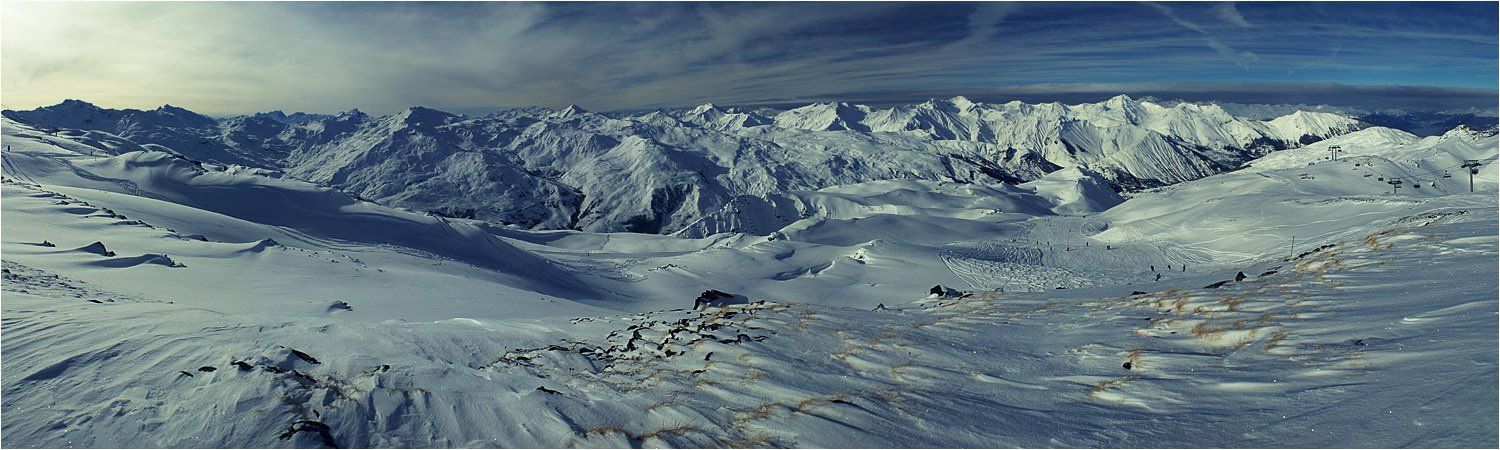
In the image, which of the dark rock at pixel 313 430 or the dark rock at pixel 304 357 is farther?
the dark rock at pixel 304 357

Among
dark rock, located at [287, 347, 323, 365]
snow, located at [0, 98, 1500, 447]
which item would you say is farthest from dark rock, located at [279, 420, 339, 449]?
dark rock, located at [287, 347, 323, 365]

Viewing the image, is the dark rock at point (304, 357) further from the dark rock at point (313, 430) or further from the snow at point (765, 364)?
the dark rock at point (313, 430)

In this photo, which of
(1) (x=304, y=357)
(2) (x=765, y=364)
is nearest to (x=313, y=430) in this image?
(1) (x=304, y=357)

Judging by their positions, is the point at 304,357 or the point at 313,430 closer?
the point at 313,430

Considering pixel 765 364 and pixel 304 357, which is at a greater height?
pixel 304 357

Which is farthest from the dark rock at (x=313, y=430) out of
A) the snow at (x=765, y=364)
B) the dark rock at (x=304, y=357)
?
the dark rock at (x=304, y=357)

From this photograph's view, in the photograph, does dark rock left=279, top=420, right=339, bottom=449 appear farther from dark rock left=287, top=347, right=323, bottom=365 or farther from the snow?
dark rock left=287, top=347, right=323, bottom=365

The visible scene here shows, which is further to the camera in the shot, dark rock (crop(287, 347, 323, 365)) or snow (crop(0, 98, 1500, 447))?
dark rock (crop(287, 347, 323, 365))

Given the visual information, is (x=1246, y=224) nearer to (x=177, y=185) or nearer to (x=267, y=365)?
(x=267, y=365)

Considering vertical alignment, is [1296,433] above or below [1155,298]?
above

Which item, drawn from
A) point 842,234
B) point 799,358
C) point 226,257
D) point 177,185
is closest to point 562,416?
point 799,358

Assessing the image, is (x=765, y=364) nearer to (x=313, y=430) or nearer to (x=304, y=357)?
(x=313, y=430)
